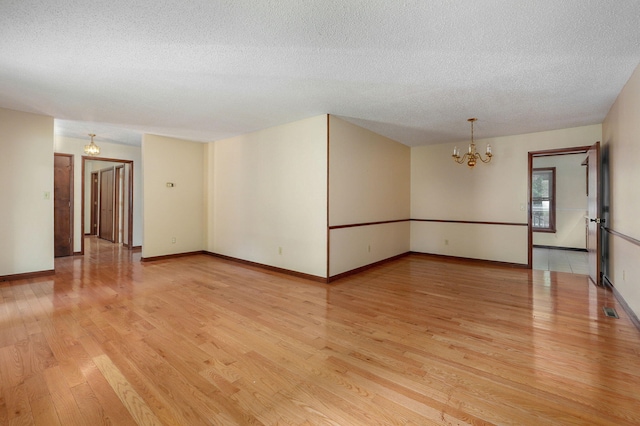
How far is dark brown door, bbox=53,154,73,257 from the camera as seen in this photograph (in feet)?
A: 21.2

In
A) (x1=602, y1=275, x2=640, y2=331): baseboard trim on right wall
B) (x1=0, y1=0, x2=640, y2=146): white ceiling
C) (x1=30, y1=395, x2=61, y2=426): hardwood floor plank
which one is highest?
(x1=0, y1=0, x2=640, y2=146): white ceiling

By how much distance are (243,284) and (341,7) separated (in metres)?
3.58

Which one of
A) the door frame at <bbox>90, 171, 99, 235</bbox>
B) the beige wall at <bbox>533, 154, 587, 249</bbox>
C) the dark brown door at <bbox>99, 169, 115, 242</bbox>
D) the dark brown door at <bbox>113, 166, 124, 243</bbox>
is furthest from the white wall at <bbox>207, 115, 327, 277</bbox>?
the beige wall at <bbox>533, 154, 587, 249</bbox>

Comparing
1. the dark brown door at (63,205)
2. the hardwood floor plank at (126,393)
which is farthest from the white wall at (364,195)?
the dark brown door at (63,205)

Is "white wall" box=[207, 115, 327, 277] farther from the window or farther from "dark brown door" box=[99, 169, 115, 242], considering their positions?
the window

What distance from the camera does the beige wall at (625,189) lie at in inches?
116

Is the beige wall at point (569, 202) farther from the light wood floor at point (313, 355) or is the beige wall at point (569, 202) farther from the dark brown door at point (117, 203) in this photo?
the dark brown door at point (117, 203)

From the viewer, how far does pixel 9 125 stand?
4340 millimetres

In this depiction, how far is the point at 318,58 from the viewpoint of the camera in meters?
2.69

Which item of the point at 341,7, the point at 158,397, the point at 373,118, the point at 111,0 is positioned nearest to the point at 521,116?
the point at 373,118

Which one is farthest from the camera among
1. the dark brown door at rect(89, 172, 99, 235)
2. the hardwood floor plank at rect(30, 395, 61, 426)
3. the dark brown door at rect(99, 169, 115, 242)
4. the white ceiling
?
the dark brown door at rect(89, 172, 99, 235)

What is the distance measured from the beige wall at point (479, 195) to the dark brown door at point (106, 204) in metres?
8.26

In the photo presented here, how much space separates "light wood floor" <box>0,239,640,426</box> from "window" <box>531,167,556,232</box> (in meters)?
4.35

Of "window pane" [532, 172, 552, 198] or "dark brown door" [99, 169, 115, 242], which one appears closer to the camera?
"window pane" [532, 172, 552, 198]
